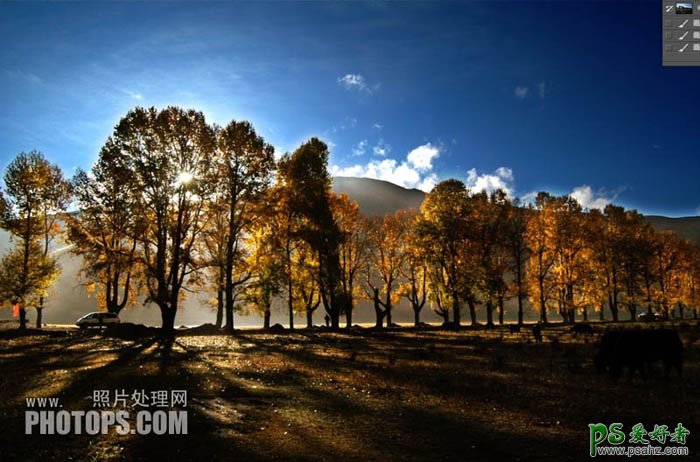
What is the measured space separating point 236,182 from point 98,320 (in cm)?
2453

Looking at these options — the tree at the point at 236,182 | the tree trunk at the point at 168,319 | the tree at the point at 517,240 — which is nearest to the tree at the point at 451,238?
the tree at the point at 517,240

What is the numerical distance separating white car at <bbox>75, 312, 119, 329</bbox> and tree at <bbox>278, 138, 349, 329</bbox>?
22.1 meters

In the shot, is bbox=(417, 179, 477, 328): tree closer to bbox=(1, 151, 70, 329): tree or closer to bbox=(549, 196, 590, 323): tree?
bbox=(549, 196, 590, 323): tree

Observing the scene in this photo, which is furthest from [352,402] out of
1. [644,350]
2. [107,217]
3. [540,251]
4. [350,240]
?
[540,251]

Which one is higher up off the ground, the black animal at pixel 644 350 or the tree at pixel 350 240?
the tree at pixel 350 240

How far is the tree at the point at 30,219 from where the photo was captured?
Result: 144 ft

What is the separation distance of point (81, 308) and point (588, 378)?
134710 mm

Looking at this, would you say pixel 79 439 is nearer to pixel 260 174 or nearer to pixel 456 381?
pixel 456 381

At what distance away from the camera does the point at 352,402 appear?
13328 millimetres

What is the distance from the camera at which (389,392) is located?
14.8 meters

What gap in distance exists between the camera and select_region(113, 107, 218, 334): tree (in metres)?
33.2

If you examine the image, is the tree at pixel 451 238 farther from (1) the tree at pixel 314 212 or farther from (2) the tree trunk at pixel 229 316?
(2) the tree trunk at pixel 229 316

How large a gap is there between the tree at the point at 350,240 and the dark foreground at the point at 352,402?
2439 cm

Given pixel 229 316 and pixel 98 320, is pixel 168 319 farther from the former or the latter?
pixel 98 320
